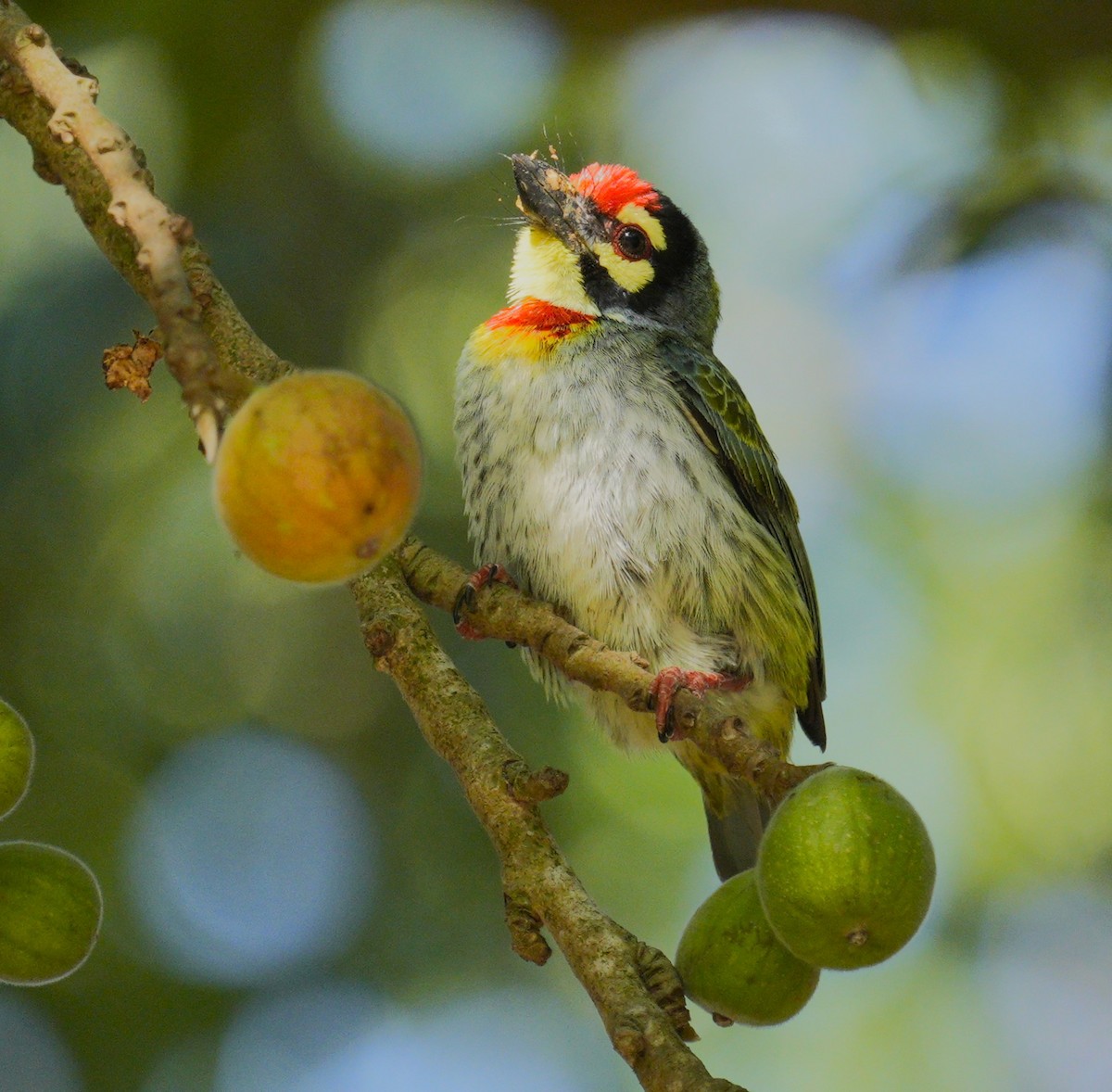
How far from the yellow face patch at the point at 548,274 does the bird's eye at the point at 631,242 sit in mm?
169

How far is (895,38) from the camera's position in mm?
4949

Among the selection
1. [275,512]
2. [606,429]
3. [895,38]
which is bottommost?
[606,429]

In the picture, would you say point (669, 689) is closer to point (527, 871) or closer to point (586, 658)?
point (586, 658)

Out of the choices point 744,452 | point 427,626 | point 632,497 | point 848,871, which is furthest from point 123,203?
point 744,452

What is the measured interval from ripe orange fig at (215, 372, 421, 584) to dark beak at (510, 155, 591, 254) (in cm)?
268

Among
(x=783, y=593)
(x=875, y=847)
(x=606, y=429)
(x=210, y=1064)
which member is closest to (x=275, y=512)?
(x=875, y=847)

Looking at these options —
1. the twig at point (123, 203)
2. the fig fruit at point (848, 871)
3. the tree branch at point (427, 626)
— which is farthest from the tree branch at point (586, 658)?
the twig at point (123, 203)

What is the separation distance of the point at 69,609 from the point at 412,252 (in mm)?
1914

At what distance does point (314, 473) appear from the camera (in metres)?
1.55

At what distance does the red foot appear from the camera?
249cm

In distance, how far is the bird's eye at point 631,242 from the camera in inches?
167

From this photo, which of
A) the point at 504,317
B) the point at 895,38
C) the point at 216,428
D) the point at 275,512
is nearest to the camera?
the point at 216,428

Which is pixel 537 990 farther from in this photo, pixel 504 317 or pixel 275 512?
pixel 275 512

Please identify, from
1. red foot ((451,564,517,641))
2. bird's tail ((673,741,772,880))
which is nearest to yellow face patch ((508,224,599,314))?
red foot ((451,564,517,641))
